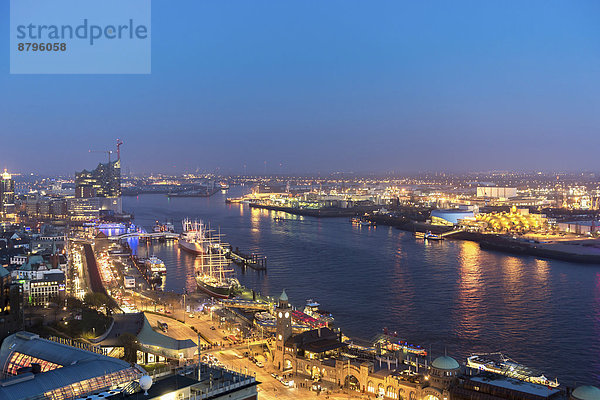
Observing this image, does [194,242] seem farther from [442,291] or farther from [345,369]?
[345,369]

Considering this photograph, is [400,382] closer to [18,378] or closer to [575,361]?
[575,361]

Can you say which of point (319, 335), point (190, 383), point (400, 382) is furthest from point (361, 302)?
point (190, 383)

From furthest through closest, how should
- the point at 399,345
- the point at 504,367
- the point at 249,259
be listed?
the point at 249,259 < the point at 399,345 < the point at 504,367

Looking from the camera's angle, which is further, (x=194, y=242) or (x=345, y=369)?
(x=194, y=242)

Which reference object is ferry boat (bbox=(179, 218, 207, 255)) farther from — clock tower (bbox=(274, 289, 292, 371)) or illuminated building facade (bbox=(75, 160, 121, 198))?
illuminated building facade (bbox=(75, 160, 121, 198))

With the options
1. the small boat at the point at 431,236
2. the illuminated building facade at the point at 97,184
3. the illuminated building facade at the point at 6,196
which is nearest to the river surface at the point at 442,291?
the small boat at the point at 431,236

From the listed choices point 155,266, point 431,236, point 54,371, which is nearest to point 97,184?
point 431,236

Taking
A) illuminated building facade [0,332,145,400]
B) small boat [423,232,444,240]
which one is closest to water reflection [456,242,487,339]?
small boat [423,232,444,240]
